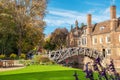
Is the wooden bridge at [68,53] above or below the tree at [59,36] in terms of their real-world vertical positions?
below

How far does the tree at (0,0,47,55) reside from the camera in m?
42.3

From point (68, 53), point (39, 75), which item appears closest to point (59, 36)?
point (68, 53)

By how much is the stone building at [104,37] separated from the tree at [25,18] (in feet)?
38.8

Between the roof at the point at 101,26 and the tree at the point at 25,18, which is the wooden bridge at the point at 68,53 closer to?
the roof at the point at 101,26

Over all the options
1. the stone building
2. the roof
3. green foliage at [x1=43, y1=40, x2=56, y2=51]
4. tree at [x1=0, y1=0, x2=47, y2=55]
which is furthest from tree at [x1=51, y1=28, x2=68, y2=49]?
tree at [x1=0, y1=0, x2=47, y2=55]

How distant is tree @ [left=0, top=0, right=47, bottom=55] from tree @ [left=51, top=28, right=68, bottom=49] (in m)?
17.5

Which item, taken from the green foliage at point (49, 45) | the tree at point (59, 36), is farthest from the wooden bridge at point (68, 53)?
the green foliage at point (49, 45)

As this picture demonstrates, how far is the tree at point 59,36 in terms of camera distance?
204 ft

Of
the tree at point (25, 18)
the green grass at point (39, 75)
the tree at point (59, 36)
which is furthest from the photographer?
the tree at point (59, 36)

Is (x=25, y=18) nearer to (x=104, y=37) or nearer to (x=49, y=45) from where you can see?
(x=104, y=37)

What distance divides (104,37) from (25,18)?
54.6 ft

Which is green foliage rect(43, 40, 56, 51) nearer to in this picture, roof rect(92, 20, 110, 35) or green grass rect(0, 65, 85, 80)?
roof rect(92, 20, 110, 35)

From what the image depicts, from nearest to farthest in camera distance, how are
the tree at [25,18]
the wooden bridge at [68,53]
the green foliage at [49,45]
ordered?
the wooden bridge at [68,53] < the tree at [25,18] < the green foliage at [49,45]

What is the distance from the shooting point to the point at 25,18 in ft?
141
